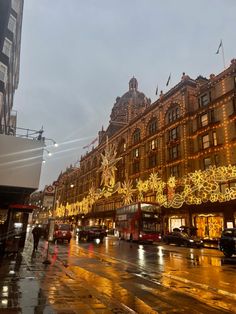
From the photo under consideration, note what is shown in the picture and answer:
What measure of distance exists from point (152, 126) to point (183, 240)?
28.5 metres

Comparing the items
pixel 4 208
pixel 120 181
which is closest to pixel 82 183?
pixel 120 181

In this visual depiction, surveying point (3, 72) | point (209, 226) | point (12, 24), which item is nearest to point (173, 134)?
point (209, 226)

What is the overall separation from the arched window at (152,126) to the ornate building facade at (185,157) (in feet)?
0.64

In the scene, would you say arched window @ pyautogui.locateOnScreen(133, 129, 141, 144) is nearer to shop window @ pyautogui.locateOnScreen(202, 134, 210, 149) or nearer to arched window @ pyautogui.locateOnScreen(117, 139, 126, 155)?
arched window @ pyautogui.locateOnScreen(117, 139, 126, 155)

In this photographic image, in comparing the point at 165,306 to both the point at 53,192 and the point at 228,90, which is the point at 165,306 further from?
the point at 228,90

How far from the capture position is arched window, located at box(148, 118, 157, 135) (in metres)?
55.7

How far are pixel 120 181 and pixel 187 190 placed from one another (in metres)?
28.7

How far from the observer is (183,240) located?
32.8 metres

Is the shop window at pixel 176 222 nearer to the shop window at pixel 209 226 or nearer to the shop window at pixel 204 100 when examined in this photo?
the shop window at pixel 209 226

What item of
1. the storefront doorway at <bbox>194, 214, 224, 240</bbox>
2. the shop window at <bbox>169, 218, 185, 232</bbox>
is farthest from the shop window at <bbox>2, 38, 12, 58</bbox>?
the shop window at <bbox>169, 218, 185, 232</bbox>

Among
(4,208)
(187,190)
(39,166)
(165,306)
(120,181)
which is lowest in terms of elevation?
(165,306)

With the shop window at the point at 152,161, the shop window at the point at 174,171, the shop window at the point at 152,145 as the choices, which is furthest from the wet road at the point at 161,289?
the shop window at the point at 152,145

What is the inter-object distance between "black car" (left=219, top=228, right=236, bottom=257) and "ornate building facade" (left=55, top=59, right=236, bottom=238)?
49.1 feet

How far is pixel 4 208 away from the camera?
19.1 metres
